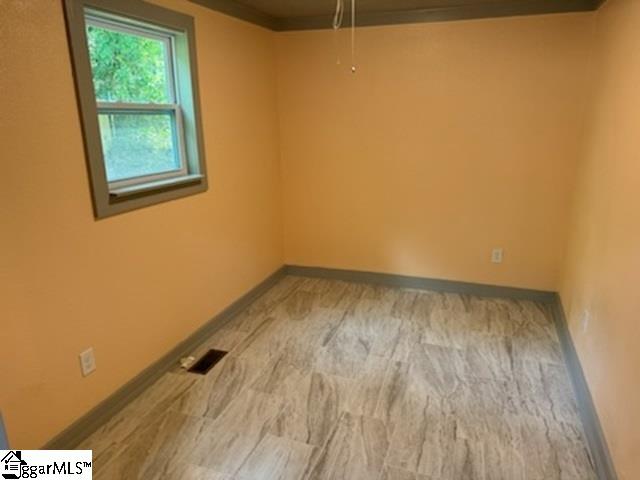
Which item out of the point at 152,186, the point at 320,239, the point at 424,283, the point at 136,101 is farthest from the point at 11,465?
the point at 424,283

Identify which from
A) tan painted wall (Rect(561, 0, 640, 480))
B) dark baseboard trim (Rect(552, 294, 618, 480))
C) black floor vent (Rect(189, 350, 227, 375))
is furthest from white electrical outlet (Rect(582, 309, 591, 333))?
black floor vent (Rect(189, 350, 227, 375))

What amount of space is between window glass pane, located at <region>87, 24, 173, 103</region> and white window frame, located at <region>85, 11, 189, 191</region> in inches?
0.7

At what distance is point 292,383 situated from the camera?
7.99ft

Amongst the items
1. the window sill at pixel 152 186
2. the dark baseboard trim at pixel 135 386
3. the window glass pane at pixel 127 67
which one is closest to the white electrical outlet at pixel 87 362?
the dark baseboard trim at pixel 135 386

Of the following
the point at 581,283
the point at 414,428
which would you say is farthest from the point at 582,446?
the point at 581,283

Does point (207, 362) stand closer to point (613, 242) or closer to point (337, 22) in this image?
point (613, 242)

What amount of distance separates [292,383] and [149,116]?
171cm

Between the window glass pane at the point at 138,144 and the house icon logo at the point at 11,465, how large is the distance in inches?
49.5

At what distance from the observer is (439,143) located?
11.1ft

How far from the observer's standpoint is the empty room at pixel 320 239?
1.79 metres

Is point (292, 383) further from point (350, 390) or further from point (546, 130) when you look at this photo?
point (546, 130)

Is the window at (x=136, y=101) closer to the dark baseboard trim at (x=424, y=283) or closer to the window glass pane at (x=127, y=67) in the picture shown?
the window glass pane at (x=127, y=67)

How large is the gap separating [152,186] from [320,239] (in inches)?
73.4
